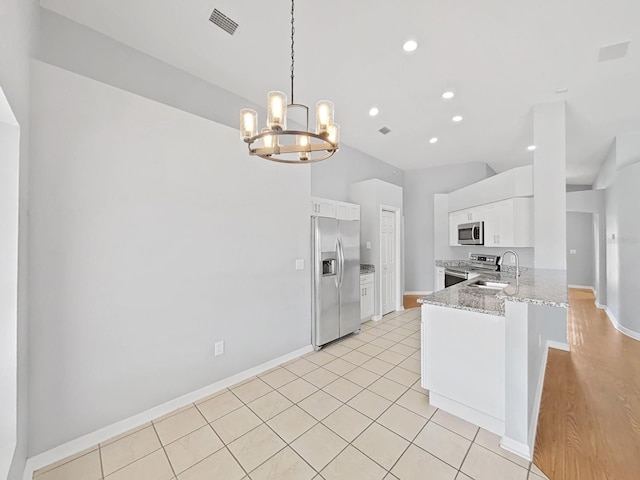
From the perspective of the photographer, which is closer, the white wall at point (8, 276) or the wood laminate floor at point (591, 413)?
the white wall at point (8, 276)

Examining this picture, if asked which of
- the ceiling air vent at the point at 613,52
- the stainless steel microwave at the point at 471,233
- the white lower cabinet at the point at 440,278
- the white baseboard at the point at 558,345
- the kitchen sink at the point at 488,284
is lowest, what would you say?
the white baseboard at the point at 558,345

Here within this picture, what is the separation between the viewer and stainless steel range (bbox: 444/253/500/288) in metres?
4.79

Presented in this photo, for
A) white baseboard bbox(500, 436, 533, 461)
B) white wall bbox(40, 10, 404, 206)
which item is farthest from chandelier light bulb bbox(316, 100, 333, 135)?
white baseboard bbox(500, 436, 533, 461)

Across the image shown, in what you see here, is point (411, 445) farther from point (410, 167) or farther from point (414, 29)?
point (410, 167)

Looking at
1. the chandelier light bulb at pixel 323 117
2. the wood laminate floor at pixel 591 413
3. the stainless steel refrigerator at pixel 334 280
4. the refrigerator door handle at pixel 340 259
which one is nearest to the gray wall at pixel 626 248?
the wood laminate floor at pixel 591 413

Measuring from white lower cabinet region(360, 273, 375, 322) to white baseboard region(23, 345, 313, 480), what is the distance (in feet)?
7.12

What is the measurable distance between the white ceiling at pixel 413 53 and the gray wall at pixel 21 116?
3.06 ft

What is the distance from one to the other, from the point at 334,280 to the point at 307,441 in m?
2.10

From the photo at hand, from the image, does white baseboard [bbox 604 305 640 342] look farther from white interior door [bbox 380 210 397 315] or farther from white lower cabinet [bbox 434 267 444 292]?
white interior door [bbox 380 210 397 315]

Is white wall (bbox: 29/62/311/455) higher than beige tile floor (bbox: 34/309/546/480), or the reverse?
white wall (bbox: 29/62/311/455)

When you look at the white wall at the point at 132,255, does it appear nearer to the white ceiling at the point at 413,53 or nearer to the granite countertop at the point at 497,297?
the white ceiling at the point at 413,53

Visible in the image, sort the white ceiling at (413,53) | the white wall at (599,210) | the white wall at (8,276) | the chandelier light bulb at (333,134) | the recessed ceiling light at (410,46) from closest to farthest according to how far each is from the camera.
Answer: the white wall at (8,276), the chandelier light bulb at (333,134), the white ceiling at (413,53), the recessed ceiling light at (410,46), the white wall at (599,210)

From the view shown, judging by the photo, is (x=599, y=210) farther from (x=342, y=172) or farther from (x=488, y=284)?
(x=342, y=172)

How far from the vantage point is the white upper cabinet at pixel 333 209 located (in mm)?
4045
